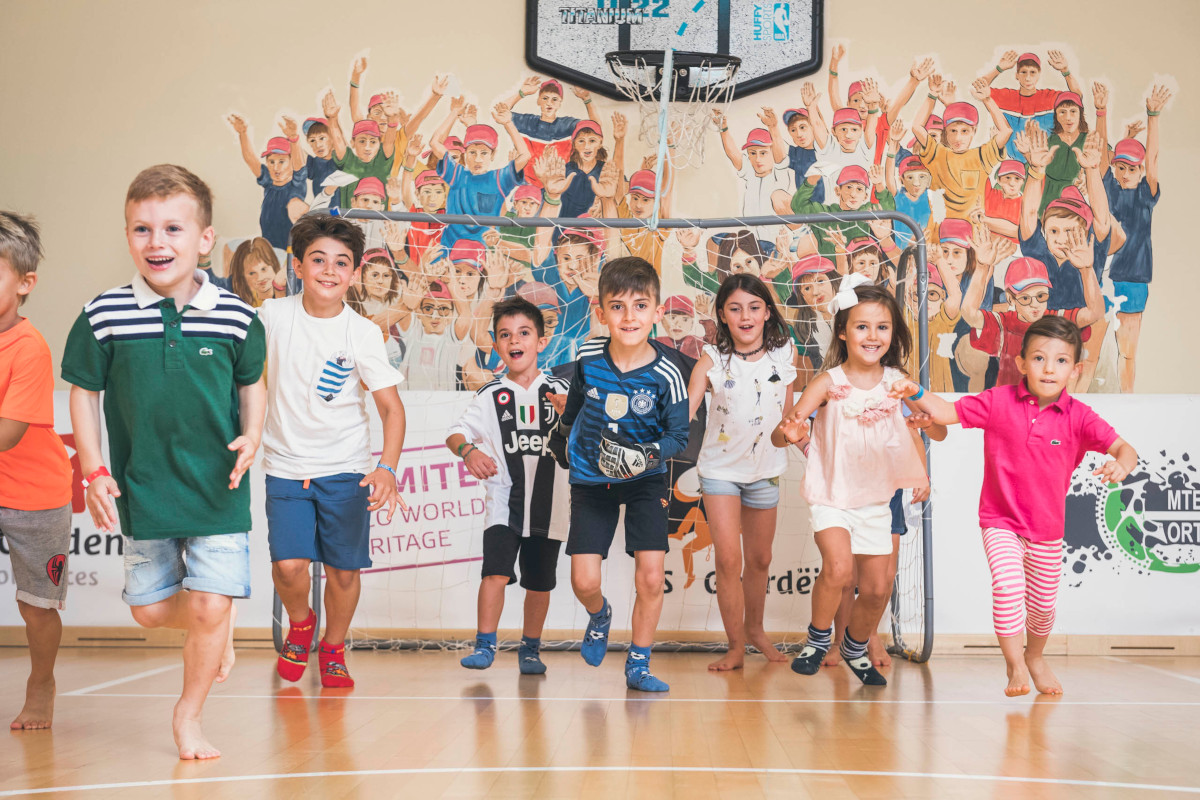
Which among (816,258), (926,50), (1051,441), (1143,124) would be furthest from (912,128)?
(1051,441)

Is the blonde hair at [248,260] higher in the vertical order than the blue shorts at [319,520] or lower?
higher

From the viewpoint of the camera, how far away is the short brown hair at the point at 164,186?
2445 millimetres

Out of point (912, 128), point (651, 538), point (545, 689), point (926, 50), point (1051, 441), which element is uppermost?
point (926, 50)

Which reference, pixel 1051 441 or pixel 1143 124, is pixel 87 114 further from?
pixel 1143 124

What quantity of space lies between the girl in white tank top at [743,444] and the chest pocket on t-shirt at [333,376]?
1323 millimetres

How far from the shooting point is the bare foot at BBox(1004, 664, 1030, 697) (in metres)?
3.27

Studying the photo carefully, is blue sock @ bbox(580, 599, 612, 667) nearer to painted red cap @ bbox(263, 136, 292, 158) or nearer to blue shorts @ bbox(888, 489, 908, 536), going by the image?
blue shorts @ bbox(888, 489, 908, 536)

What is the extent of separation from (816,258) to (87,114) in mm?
3852

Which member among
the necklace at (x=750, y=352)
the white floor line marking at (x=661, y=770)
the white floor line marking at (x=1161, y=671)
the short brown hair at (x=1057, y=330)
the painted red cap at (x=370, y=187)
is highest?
the painted red cap at (x=370, y=187)

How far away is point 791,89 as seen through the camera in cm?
532

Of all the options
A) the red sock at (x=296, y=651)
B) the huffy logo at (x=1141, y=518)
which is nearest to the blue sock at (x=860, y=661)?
the huffy logo at (x=1141, y=518)

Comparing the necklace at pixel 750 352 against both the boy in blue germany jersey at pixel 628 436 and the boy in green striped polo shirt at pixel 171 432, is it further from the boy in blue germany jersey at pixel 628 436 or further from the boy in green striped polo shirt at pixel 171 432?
the boy in green striped polo shirt at pixel 171 432

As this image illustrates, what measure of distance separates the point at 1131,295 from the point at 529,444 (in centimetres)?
327

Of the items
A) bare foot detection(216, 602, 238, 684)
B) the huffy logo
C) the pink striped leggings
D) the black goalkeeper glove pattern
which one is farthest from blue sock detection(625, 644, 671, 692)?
the huffy logo
